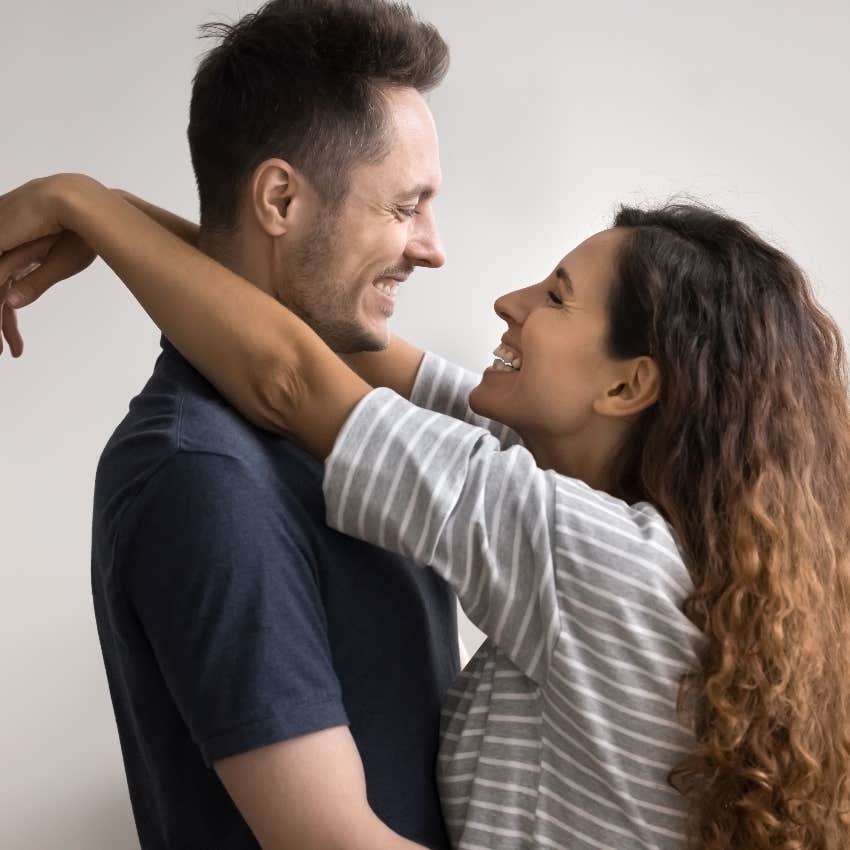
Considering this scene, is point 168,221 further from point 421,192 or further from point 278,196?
point 421,192

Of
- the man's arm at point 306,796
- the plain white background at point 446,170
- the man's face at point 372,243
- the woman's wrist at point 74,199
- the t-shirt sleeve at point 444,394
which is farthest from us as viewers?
the plain white background at point 446,170

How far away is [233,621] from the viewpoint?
43.4 inches

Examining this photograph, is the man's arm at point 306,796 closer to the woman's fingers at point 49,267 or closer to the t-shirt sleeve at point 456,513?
the t-shirt sleeve at point 456,513

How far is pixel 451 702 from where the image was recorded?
1.33 m

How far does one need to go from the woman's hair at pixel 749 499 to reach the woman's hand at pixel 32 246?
0.63 m

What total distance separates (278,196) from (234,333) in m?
0.25

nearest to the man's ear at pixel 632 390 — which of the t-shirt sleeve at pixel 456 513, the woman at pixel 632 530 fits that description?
the woman at pixel 632 530

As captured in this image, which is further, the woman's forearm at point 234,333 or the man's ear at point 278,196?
the man's ear at point 278,196

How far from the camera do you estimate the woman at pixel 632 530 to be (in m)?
1.18

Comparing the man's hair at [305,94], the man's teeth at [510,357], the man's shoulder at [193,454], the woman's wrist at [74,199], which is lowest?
the man's shoulder at [193,454]

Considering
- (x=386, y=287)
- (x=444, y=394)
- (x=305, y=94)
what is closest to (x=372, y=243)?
(x=386, y=287)

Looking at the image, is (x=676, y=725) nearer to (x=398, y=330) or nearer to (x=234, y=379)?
(x=234, y=379)

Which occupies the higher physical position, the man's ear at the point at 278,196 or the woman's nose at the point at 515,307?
the man's ear at the point at 278,196

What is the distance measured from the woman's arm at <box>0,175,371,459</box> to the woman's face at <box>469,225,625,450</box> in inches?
10.1
